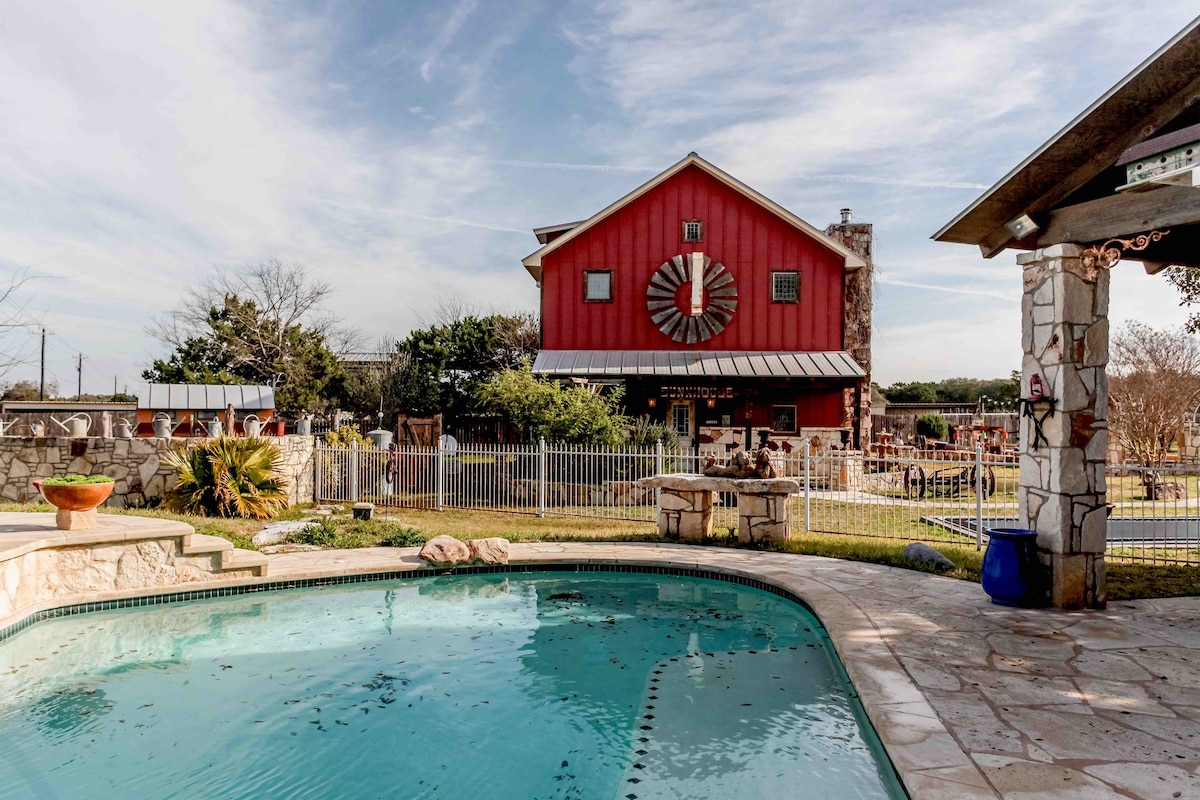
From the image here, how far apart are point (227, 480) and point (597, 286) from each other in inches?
486

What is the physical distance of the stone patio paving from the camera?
362 cm

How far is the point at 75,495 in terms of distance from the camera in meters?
7.81

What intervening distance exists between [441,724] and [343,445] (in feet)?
36.8

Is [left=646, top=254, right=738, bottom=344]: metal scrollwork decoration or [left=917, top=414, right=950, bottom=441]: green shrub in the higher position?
[left=646, top=254, right=738, bottom=344]: metal scrollwork decoration

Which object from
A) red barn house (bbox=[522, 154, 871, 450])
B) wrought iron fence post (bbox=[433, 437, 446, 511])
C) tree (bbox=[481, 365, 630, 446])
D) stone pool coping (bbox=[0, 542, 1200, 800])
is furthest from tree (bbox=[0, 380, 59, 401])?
stone pool coping (bbox=[0, 542, 1200, 800])

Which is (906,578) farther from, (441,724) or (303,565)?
(303,565)

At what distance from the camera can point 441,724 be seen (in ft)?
16.6

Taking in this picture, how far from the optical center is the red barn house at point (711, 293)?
21.1 m

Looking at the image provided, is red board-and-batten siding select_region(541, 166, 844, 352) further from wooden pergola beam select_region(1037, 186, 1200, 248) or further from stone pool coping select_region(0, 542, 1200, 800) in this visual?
wooden pergola beam select_region(1037, 186, 1200, 248)

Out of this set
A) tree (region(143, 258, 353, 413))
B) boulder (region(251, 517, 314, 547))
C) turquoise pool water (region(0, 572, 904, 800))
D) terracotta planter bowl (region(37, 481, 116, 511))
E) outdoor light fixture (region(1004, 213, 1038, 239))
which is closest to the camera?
turquoise pool water (region(0, 572, 904, 800))

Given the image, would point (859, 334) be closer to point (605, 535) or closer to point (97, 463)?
point (605, 535)

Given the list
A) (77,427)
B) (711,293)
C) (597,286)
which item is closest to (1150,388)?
(711,293)

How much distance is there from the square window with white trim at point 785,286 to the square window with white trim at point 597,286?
486 centimetres

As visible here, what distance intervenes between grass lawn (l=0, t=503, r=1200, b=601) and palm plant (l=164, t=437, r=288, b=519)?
363 mm
